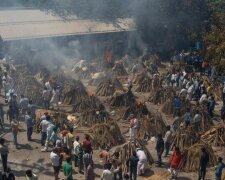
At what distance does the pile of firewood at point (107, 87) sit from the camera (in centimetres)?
2553

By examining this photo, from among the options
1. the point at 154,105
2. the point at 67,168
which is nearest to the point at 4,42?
the point at 154,105

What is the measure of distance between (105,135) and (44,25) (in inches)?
735

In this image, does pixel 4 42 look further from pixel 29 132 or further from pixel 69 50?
pixel 29 132

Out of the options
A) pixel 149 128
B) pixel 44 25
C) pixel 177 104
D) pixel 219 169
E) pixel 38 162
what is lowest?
pixel 38 162

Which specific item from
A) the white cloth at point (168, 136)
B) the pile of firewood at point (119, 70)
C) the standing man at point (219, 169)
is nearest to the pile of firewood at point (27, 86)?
the pile of firewood at point (119, 70)

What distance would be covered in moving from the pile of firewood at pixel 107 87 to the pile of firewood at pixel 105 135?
6.46 meters

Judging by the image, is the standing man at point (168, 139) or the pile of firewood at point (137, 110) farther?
the pile of firewood at point (137, 110)

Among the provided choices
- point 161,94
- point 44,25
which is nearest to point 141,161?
point 161,94

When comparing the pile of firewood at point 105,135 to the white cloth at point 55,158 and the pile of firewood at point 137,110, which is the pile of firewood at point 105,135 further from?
the white cloth at point 55,158

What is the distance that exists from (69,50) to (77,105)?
11.2m

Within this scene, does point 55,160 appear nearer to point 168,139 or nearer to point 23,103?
point 168,139

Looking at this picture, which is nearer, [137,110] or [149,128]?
[149,128]

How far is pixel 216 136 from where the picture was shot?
18.9 m

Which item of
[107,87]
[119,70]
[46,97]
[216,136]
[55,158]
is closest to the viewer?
[55,158]
